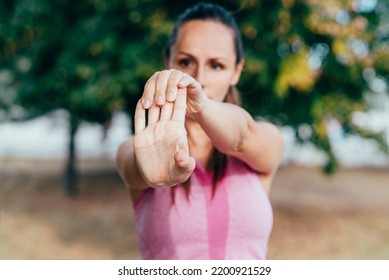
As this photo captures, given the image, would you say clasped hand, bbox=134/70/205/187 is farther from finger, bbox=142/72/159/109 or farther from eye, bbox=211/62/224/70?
eye, bbox=211/62/224/70

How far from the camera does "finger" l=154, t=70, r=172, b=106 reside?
591 millimetres

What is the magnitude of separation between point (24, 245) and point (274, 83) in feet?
8.06

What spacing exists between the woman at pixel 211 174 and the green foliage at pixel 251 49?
203cm

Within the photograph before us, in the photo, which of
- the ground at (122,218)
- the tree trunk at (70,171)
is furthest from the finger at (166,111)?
the tree trunk at (70,171)

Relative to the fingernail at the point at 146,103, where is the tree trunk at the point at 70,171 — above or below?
above

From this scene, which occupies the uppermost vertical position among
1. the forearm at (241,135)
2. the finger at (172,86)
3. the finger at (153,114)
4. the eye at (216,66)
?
the eye at (216,66)

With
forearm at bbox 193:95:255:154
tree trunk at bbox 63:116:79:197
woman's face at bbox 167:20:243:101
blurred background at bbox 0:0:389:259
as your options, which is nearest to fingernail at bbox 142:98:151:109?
forearm at bbox 193:95:255:154

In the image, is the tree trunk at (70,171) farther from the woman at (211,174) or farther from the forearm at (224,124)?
the forearm at (224,124)

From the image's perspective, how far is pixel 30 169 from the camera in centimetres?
713

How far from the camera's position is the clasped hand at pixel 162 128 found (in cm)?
57

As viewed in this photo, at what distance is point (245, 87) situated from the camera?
3.24m

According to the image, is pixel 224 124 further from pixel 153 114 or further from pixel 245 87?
pixel 245 87

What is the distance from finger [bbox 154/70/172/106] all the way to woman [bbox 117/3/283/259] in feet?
0.23
